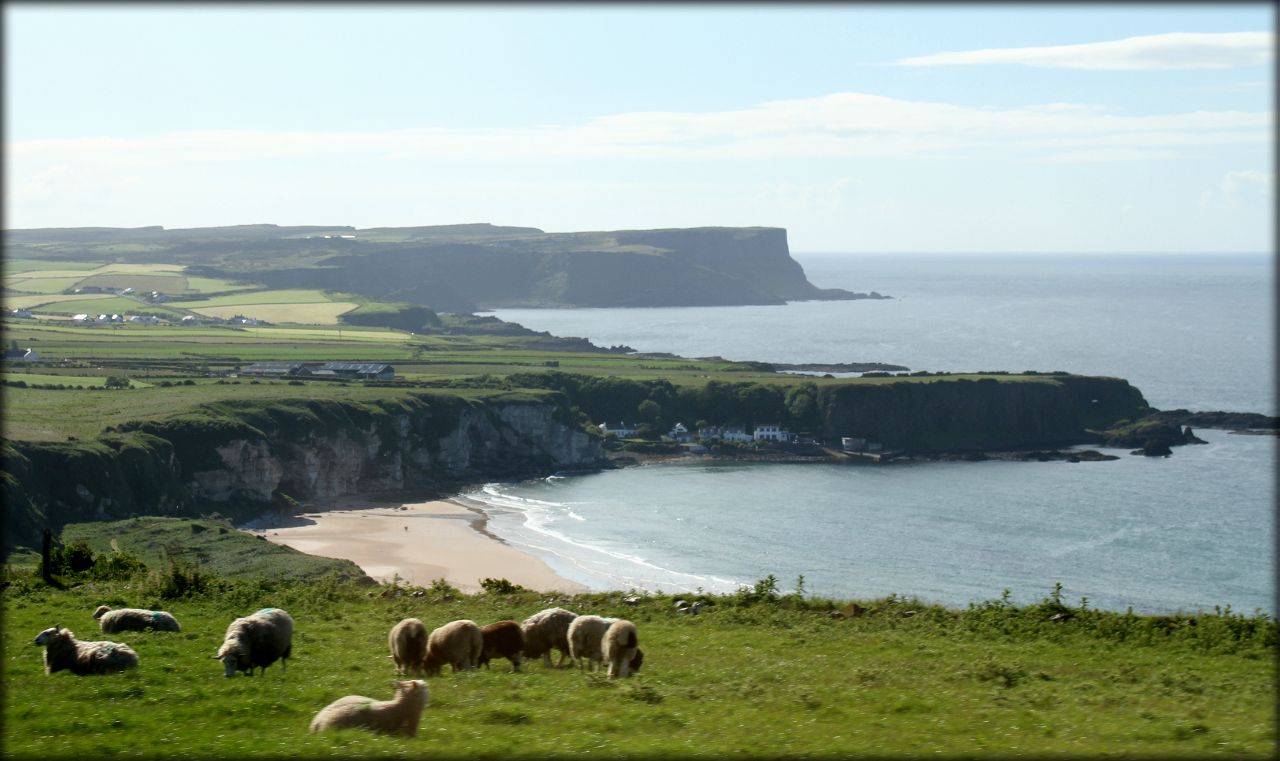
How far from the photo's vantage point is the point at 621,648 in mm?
16047

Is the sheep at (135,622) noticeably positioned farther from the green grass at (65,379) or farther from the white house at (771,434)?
the white house at (771,434)

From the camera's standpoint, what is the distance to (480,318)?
7121 inches

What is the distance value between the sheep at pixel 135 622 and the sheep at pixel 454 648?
4630 millimetres

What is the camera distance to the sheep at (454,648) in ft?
53.6

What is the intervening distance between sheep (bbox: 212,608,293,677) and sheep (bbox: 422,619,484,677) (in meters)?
1.84

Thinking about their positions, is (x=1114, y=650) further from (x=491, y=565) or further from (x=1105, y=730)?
(x=491, y=565)

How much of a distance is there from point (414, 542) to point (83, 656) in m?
43.2

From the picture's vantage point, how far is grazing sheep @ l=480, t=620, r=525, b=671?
17.1 metres

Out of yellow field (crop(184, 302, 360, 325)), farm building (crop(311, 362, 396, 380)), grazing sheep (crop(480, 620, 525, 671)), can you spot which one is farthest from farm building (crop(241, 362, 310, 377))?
grazing sheep (crop(480, 620, 525, 671))

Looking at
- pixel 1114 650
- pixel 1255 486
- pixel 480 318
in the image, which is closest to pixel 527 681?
pixel 1114 650

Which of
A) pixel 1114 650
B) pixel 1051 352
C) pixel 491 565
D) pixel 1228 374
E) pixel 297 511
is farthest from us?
pixel 1051 352

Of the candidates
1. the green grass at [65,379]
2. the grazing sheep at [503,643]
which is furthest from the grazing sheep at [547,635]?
the green grass at [65,379]

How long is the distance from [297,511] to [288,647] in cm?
5291

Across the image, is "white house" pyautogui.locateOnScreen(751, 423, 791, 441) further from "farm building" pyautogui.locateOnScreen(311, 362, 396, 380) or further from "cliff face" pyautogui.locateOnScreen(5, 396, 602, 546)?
"farm building" pyautogui.locateOnScreen(311, 362, 396, 380)
